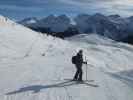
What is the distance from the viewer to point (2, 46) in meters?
41.9

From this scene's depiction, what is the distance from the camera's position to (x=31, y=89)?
17.7m

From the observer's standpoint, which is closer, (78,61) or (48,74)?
(78,61)

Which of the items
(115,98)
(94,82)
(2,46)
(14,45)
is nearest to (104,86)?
(94,82)

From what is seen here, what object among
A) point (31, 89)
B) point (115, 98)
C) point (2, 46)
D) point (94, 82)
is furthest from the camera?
point (2, 46)

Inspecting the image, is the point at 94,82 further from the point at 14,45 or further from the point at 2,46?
the point at 14,45

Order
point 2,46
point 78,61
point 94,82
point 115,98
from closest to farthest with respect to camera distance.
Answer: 1. point 115,98
2. point 78,61
3. point 94,82
4. point 2,46

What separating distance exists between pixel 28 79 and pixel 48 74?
2.81 metres

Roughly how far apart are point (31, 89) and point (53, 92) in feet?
4.81

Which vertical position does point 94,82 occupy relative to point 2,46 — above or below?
below

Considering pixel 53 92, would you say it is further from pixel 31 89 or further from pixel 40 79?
pixel 40 79

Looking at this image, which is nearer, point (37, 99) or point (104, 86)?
point (37, 99)

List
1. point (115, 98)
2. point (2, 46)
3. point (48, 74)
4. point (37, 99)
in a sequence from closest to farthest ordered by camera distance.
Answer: point (37, 99) < point (115, 98) < point (48, 74) < point (2, 46)

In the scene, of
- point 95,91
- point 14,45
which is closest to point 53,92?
point 95,91

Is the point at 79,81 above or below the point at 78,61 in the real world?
below
